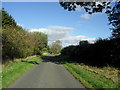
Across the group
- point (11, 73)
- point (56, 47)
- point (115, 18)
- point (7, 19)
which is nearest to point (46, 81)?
point (11, 73)

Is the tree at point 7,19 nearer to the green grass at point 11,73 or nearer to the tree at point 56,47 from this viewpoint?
the green grass at point 11,73

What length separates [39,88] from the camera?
9.45 metres

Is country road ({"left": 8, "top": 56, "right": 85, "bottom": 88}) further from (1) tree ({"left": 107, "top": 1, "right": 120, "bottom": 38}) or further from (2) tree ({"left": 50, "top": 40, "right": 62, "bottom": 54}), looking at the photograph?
(2) tree ({"left": 50, "top": 40, "right": 62, "bottom": 54})

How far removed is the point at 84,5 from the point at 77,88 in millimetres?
11679

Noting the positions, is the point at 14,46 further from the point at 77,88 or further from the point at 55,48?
the point at 55,48

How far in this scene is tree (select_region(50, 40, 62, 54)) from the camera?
13488 cm

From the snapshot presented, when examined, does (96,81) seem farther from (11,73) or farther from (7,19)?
(7,19)

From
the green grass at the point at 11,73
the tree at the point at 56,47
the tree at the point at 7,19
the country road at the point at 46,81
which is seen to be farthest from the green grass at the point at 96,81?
the tree at the point at 56,47

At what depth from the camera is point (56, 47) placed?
135 meters

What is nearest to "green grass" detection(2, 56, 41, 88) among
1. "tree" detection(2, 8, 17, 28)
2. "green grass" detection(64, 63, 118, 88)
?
"green grass" detection(64, 63, 118, 88)

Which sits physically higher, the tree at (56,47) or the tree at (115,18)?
the tree at (115,18)

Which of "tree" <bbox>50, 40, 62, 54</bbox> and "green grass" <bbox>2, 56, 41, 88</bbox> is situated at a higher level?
"green grass" <bbox>2, 56, 41, 88</bbox>

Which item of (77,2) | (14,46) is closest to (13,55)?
(14,46)

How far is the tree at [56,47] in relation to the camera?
13488 cm
